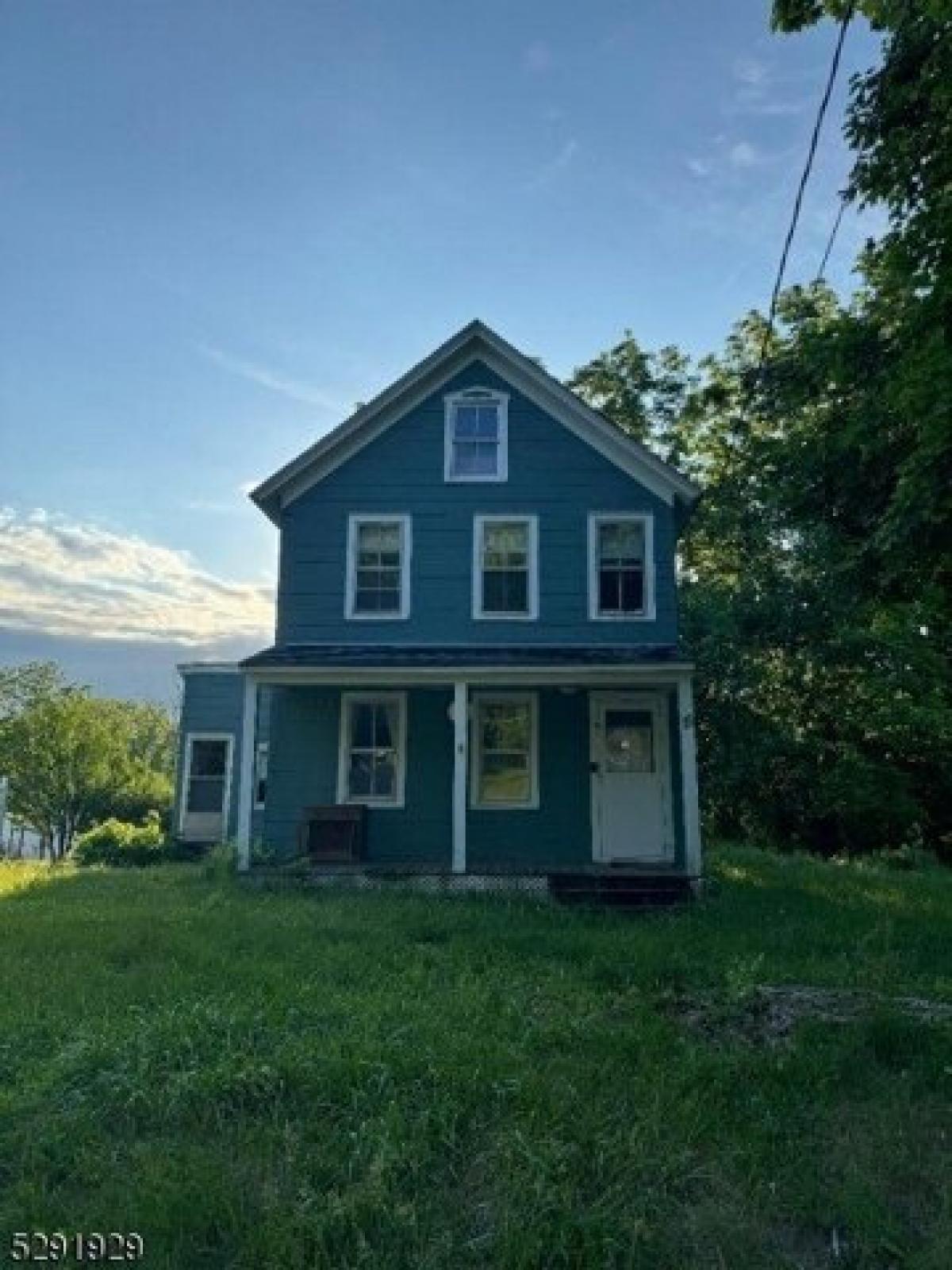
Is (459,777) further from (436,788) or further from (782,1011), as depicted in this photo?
(782,1011)

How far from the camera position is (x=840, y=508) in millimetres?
10062

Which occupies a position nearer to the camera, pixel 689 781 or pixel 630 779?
pixel 689 781

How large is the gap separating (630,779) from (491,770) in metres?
2.06

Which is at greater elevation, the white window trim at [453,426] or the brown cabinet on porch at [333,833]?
the white window trim at [453,426]

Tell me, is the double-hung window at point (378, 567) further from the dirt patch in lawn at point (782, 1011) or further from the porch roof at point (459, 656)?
the dirt patch in lawn at point (782, 1011)

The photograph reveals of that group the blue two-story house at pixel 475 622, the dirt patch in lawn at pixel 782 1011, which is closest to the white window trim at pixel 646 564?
the blue two-story house at pixel 475 622

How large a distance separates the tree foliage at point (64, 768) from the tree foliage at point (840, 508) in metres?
21.1

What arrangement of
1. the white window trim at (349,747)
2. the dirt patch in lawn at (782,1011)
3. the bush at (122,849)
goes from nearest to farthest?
the dirt patch in lawn at (782,1011)
the white window trim at (349,747)
the bush at (122,849)

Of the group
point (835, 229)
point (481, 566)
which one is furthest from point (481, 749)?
point (835, 229)

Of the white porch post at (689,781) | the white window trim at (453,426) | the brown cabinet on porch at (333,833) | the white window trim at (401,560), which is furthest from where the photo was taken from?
the white window trim at (453,426)

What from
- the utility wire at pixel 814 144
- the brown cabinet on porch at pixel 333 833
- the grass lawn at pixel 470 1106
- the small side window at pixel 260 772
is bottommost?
the grass lawn at pixel 470 1106

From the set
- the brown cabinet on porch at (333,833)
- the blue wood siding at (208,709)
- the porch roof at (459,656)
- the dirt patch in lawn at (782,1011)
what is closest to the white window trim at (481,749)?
the porch roof at (459,656)

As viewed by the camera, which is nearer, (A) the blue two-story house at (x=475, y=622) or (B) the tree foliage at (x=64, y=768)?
(A) the blue two-story house at (x=475, y=622)

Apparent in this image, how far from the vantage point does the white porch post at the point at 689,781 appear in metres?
11.1
